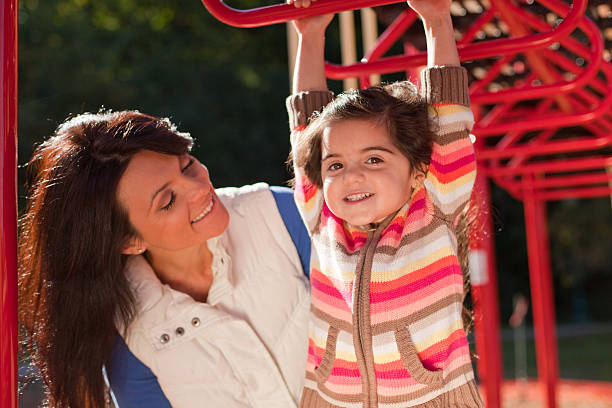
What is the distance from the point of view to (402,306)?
126 cm

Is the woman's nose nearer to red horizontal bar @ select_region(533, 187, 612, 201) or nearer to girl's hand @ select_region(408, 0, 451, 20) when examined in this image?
girl's hand @ select_region(408, 0, 451, 20)

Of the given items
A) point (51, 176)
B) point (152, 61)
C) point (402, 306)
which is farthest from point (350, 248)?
point (152, 61)

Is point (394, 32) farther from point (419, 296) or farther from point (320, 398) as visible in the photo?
point (320, 398)

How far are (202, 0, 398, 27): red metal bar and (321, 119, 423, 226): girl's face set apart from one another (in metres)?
0.20

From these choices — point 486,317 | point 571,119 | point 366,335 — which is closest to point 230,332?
point 366,335

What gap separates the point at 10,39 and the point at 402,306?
73 centimetres

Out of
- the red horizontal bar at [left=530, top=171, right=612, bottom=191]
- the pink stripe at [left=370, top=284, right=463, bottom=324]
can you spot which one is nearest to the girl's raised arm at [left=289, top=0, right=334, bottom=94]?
the pink stripe at [left=370, top=284, right=463, bottom=324]

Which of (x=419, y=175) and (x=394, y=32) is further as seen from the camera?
(x=394, y=32)

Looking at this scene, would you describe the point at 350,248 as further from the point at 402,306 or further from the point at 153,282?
the point at 153,282

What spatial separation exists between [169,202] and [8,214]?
1.85 ft

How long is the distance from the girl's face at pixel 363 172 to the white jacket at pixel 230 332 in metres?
0.40

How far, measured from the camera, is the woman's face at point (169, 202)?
1516 millimetres

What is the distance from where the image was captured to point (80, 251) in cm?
154

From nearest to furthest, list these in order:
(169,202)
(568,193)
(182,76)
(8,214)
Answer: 1. (8,214)
2. (169,202)
3. (568,193)
4. (182,76)
